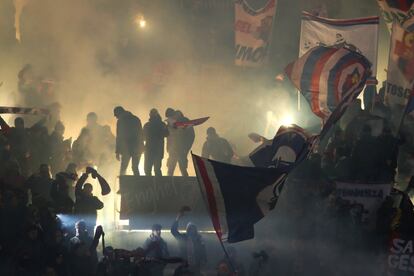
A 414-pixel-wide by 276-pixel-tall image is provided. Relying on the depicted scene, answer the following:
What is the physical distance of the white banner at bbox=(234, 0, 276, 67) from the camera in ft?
52.9

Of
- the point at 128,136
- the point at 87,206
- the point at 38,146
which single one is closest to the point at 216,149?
the point at 128,136

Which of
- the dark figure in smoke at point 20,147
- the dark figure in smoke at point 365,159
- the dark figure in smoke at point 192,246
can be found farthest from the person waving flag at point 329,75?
the dark figure in smoke at point 20,147

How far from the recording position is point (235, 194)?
30.2 ft

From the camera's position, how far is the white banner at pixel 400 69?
477 inches

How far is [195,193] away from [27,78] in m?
6.57

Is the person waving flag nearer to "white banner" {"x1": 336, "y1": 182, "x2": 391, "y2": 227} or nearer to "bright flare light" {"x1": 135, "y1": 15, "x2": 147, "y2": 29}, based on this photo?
"white banner" {"x1": 336, "y1": 182, "x2": 391, "y2": 227}

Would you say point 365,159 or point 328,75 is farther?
point 328,75

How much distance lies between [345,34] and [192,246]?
5002mm

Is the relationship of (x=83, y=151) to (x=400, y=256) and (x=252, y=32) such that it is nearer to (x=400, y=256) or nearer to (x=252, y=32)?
(x=252, y=32)

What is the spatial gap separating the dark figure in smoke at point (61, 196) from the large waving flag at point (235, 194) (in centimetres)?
284

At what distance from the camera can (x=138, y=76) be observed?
2017 cm

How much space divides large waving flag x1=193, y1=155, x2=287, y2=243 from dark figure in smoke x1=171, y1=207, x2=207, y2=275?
7.68ft

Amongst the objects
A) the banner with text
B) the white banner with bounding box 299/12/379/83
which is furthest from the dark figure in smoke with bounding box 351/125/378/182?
the white banner with bounding box 299/12/379/83

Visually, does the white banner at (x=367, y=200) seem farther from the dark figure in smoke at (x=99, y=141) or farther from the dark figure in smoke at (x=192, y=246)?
the dark figure in smoke at (x=99, y=141)
